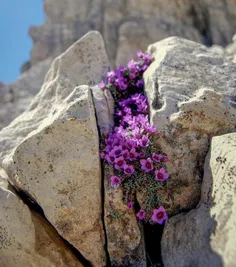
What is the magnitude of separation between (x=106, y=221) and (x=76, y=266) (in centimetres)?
74

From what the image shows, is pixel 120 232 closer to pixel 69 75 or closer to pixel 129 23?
pixel 69 75

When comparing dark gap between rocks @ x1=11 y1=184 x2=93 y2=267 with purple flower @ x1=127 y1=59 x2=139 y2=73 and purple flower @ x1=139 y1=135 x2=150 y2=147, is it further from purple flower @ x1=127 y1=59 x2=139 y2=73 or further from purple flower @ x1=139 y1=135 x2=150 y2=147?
purple flower @ x1=127 y1=59 x2=139 y2=73

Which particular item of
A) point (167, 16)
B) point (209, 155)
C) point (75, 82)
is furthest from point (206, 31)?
point (209, 155)

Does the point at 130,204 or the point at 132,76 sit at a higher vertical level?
the point at 132,76

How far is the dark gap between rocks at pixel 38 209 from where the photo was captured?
4398 millimetres

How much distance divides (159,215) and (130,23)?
22.5m

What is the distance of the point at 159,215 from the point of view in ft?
13.4

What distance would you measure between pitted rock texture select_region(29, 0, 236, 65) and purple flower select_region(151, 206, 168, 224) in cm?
1958

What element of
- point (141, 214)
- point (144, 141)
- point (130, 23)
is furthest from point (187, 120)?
point (130, 23)

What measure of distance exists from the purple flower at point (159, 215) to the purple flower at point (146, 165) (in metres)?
0.50

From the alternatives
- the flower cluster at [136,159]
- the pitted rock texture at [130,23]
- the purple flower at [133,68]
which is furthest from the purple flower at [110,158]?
the pitted rock texture at [130,23]

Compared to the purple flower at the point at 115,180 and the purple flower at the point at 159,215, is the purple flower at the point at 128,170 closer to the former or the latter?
the purple flower at the point at 115,180

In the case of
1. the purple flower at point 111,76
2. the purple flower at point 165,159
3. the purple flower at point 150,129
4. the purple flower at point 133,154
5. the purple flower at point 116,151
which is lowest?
the purple flower at point 165,159

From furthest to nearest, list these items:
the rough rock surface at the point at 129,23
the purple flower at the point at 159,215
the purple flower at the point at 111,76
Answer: the rough rock surface at the point at 129,23 < the purple flower at the point at 111,76 < the purple flower at the point at 159,215
